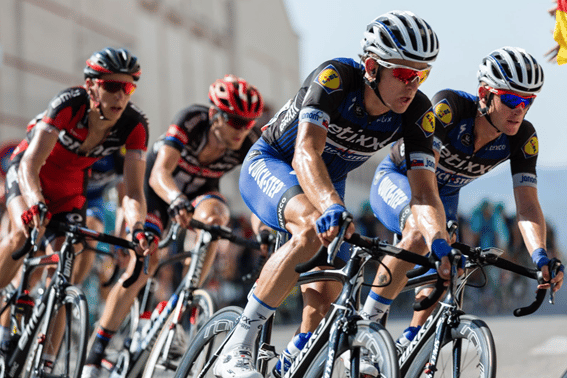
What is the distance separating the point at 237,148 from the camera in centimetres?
605

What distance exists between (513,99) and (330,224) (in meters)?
1.97

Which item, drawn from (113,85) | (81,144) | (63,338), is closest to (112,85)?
(113,85)

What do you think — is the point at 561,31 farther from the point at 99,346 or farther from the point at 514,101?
the point at 99,346

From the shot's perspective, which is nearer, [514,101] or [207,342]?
[207,342]

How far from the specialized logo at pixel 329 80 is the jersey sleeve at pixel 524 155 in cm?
159

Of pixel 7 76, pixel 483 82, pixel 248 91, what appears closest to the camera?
pixel 483 82

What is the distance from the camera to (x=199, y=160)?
6141 millimetres

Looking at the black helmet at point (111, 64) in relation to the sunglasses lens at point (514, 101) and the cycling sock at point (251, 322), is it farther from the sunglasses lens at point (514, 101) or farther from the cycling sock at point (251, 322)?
the sunglasses lens at point (514, 101)

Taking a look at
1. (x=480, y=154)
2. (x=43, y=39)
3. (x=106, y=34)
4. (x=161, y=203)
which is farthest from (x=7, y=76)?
(x=480, y=154)

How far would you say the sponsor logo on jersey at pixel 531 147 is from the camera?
4.70 meters

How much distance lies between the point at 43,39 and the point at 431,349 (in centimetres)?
1912

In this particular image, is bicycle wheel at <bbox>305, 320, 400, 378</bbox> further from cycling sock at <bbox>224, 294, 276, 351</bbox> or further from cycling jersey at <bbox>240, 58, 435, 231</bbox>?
cycling jersey at <bbox>240, 58, 435, 231</bbox>

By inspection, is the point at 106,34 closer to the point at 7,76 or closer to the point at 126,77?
the point at 7,76

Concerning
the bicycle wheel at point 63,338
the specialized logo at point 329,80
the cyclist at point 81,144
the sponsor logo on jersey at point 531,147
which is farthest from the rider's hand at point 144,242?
the sponsor logo on jersey at point 531,147
